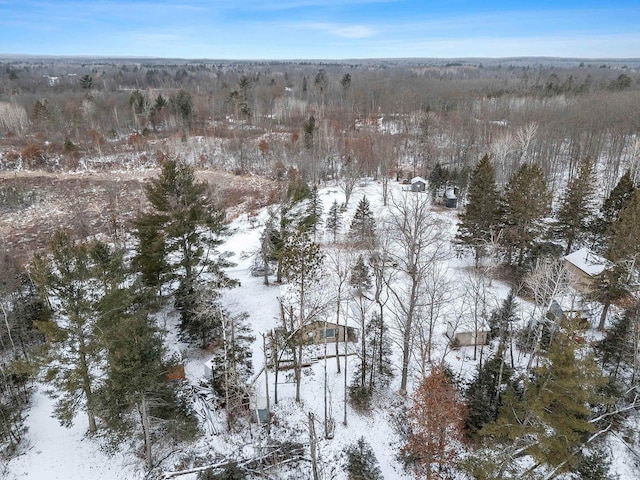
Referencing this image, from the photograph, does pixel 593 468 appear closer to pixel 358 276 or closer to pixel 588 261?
pixel 358 276

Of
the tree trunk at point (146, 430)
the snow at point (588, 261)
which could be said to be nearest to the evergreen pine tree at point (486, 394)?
the snow at point (588, 261)

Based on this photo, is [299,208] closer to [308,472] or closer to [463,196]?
[308,472]

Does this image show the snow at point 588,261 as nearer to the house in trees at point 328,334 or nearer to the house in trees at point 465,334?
the house in trees at point 465,334

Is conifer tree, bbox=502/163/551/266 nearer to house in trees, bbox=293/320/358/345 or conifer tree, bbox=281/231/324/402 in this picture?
house in trees, bbox=293/320/358/345

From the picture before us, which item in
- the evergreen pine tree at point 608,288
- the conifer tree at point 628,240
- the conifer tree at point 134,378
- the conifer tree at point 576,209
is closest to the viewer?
the conifer tree at point 134,378

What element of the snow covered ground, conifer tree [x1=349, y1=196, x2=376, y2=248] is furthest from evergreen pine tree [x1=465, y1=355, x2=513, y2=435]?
conifer tree [x1=349, y1=196, x2=376, y2=248]

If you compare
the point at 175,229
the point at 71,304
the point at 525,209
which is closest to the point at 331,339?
the point at 175,229

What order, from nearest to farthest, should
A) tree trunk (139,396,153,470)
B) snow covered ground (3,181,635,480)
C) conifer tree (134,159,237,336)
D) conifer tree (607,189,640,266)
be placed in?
tree trunk (139,396,153,470) < snow covered ground (3,181,635,480) < conifer tree (134,159,237,336) < conifer tree (607,189,640,266)
